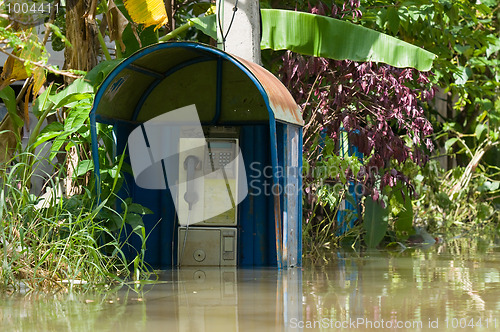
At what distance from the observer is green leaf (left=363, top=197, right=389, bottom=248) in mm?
9344

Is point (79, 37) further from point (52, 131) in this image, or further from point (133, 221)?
point (133, 221)

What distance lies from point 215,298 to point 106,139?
242 cm

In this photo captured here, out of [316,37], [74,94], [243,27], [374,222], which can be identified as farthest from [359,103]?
[74,94]

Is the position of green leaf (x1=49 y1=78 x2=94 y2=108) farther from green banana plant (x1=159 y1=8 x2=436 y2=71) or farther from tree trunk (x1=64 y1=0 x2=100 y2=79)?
green banana plant (x1=159 y1=8 x2=436 y2=71)

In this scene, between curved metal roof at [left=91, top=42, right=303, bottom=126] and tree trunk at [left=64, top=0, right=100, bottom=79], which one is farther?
tree trunk at [left=64, top=0, right=100, bottom=79]

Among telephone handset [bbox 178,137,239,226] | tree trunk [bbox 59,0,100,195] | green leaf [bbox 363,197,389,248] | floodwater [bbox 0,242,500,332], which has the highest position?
tree trunk [bbox 59,0,100,195]

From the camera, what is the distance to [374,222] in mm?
9422

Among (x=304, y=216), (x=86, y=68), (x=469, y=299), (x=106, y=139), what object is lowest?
(x=469, y=299)

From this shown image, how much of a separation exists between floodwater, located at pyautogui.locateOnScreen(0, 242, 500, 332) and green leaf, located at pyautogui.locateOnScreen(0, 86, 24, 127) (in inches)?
92.5

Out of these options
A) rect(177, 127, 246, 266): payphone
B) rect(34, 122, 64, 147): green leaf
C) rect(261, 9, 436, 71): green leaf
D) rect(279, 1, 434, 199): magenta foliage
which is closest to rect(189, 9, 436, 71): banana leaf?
rect(261, 9, 436, 71): green leaf

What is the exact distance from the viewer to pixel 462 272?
21.8 feet

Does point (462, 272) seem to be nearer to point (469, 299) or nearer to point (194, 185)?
point (469, 299)

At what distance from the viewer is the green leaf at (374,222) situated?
30.7ft

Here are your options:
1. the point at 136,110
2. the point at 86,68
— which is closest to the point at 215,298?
the point at 136,110
